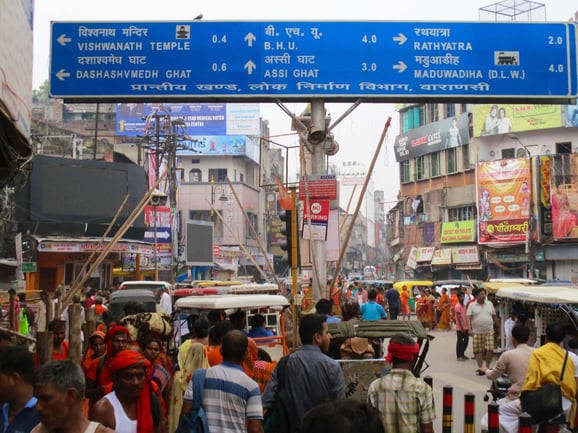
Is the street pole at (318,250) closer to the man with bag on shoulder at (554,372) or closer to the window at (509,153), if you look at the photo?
the man with bag on shoulder at (554,372)

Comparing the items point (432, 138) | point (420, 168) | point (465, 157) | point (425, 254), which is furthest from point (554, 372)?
point (420, 168)

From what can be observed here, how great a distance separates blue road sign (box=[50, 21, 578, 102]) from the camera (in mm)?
11969

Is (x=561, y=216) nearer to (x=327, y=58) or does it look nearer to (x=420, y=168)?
(x=420, y=168)

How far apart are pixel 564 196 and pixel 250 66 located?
34944mm

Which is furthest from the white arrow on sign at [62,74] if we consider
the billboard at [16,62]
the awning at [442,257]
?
the awning at [442,257]

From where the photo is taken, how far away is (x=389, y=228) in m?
77.5

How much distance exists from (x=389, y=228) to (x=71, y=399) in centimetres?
7495

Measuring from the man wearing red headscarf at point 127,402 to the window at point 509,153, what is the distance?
4851 centimetres

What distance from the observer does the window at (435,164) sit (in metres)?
55.3

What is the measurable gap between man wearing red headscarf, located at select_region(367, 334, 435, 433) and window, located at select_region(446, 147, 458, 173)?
4982 centimetres

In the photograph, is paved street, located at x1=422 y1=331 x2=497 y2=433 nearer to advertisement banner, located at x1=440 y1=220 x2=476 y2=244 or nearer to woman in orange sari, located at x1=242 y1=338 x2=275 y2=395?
woman in orange sari, located at x1=242 y1=338 x2=275 y2=395

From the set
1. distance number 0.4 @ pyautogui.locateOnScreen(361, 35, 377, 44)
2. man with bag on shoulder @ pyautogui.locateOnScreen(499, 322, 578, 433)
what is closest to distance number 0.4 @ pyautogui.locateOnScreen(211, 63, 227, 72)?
distance number 0.4 @ pyautogui.locateOnScreen(361, 35, 377, 44)

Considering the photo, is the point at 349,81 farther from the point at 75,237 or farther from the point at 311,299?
the point at 75,237

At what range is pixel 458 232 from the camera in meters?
50.7
